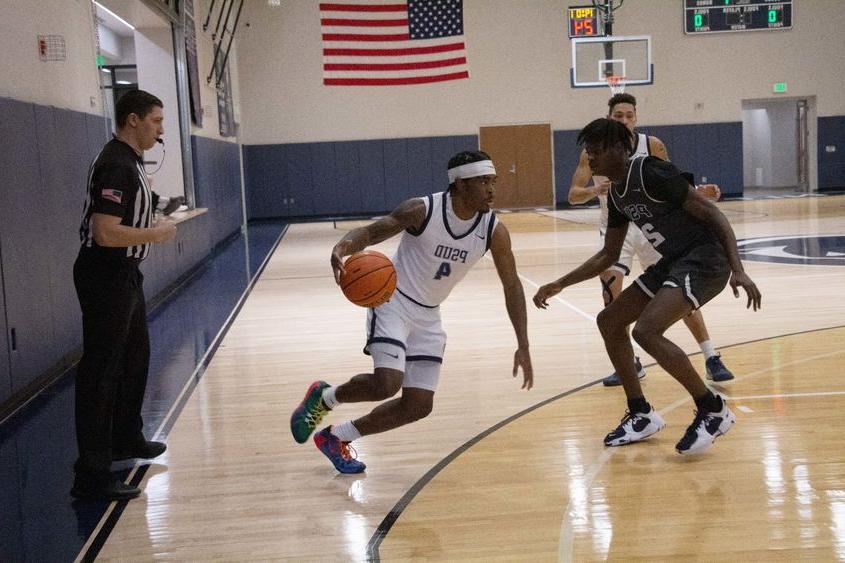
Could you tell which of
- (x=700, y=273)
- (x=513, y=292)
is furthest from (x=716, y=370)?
(x=513, y=292)

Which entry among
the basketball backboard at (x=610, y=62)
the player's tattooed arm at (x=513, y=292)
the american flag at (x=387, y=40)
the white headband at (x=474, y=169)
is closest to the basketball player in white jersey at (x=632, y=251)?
the player's tattooed arm at (x=513, y=292)

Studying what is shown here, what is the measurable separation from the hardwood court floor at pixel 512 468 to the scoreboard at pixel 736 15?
59.9ft

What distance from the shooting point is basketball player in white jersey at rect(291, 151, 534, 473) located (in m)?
4.09

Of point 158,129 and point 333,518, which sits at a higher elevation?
point 158,129

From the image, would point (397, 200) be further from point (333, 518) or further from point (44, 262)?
point (333, 518)

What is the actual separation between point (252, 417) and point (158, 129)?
190 centimetres

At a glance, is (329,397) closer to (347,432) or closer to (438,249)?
(347,432)

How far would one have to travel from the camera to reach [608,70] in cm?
2217

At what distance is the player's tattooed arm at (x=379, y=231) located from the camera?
379 centimetres

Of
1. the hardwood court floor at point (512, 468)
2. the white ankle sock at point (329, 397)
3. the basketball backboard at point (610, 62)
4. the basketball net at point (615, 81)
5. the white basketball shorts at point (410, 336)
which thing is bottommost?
the hardwood court floor at point (512, 468)

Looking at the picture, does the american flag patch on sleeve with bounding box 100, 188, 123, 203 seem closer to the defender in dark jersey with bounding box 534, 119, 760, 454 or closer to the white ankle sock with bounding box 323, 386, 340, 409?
the white ankle sock with bounding box 323, 386, 340, 409

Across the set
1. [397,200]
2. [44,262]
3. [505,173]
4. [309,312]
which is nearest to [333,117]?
[397,200]

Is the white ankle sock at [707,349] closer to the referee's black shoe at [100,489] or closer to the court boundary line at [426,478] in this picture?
the court boundary line at [426,478]

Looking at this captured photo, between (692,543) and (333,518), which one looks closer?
(692,543)
